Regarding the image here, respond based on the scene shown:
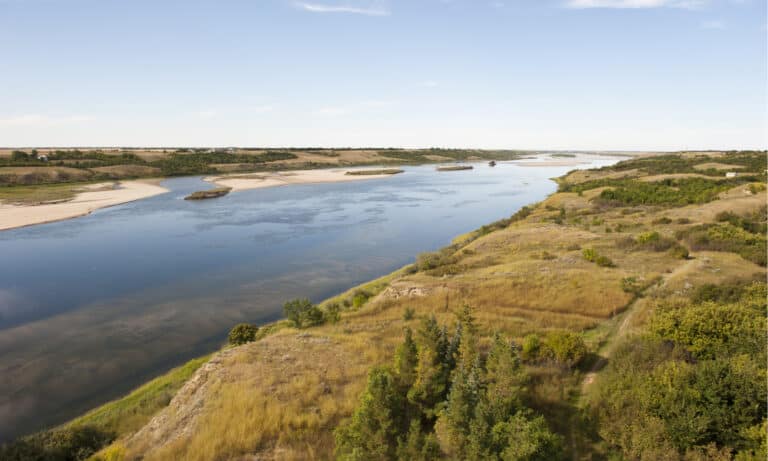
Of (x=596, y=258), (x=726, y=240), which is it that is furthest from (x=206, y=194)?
(x=726, y=240)

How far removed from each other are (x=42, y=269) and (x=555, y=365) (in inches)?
1524

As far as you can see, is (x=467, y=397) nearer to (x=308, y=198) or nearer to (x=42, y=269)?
(x=42, y=269)

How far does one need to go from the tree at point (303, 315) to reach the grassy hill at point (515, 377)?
0.87ft

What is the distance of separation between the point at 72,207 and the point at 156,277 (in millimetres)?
41228

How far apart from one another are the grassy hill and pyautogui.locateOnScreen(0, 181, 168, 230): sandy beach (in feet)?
160

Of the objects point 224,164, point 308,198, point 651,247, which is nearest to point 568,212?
point 651,247

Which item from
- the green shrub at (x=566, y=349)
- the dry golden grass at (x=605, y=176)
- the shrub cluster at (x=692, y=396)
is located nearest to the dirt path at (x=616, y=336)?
the green shrub at (x=566, y=349)

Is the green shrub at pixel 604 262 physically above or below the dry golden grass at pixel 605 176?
below

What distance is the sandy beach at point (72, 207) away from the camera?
47406 millimetres

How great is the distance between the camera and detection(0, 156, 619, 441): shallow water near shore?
54.3ft

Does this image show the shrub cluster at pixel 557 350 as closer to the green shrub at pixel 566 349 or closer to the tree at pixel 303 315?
the green shrub at pixel 566 349

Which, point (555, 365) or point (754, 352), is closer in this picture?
point (754, 352)

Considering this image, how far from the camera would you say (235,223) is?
159 feet

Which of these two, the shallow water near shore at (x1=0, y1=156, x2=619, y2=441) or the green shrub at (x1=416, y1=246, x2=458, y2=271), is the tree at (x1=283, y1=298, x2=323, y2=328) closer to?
the shallow water near shore at (x1=0, y1=156, x2=619, y2=441)
